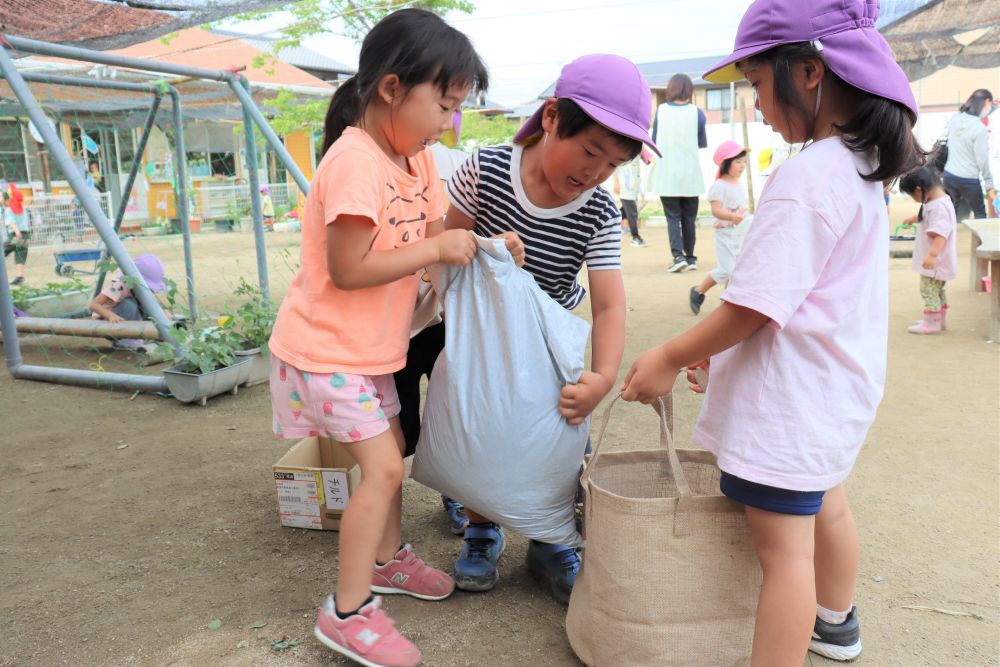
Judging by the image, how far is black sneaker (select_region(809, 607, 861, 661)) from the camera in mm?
1662

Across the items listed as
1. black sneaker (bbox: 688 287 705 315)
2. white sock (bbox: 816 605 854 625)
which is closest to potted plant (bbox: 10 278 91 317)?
black sneaker (bbox: 688 287 705 315)

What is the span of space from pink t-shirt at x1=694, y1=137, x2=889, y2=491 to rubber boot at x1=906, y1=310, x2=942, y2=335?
368 cm

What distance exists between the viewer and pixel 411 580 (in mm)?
1910

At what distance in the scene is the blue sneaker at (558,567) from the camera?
6.19 ft

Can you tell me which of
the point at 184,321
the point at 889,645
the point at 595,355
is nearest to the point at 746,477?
the point at 595,355

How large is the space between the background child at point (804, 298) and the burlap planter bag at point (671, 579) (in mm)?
72

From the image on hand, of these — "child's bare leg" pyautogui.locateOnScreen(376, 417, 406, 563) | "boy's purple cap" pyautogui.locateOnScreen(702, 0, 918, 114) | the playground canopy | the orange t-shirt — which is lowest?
"child's bare leg" pyautogui.locateOnScreen(376, 417, 406, 563)

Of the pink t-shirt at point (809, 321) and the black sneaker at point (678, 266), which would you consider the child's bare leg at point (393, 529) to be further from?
the black sneaker at point (678, 266)

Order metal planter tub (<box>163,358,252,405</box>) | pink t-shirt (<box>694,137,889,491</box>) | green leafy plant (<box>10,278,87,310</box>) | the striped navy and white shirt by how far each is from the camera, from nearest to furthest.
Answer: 1. pink t-shirt (<box>694,137,889,491</box>)
2. the striped navy and white shirt
3. metal planter tub (<box>163,358,252,405</box>)
4. green leafy plant (<box>10,278,87,310</box>)

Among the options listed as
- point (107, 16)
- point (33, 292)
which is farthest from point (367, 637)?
point (33, 292)

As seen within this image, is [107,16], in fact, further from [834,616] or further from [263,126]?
[834,616]

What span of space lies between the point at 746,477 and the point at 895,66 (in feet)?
2.49

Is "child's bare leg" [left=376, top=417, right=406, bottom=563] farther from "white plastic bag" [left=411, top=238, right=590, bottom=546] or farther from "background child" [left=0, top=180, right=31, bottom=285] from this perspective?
"background child" [left=0, top=180, right=31, bottom=285]

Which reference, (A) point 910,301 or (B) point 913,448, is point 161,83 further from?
(A) point 910,301
